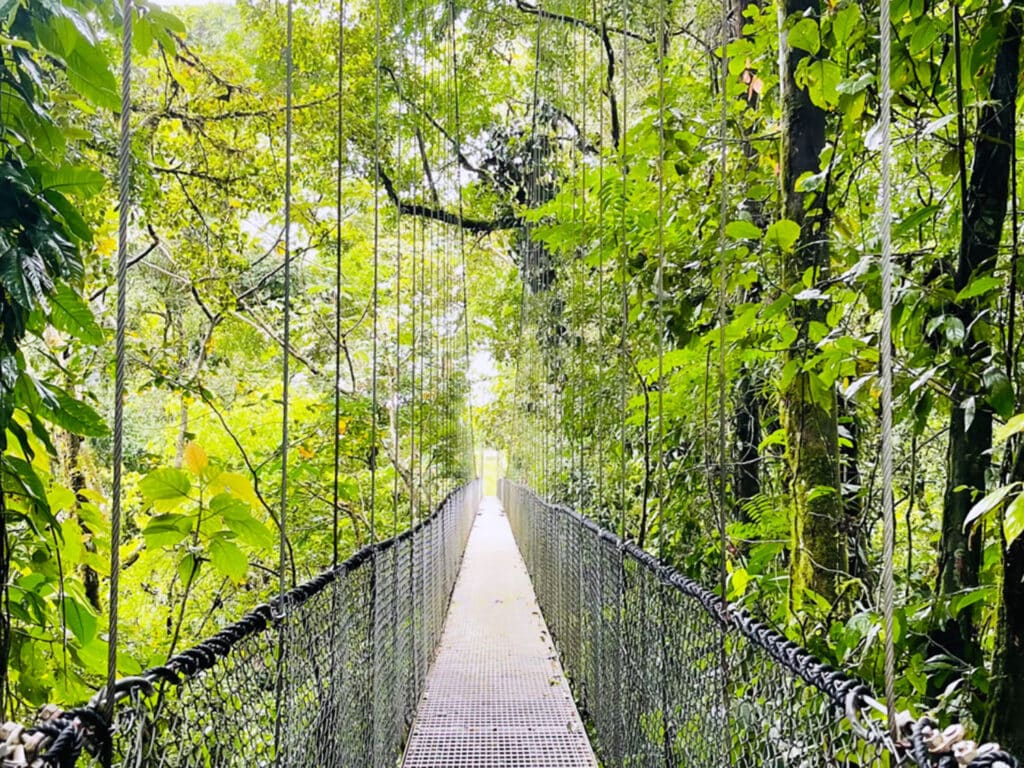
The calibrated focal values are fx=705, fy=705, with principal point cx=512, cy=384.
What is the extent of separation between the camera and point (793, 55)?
1.44 metres

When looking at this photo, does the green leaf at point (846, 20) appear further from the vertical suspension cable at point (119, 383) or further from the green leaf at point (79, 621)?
the green leaf at point (79, 621)

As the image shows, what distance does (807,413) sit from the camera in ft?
4.50

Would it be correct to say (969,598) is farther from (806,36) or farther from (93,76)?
(93,76)

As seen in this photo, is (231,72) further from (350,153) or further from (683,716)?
(683,716)

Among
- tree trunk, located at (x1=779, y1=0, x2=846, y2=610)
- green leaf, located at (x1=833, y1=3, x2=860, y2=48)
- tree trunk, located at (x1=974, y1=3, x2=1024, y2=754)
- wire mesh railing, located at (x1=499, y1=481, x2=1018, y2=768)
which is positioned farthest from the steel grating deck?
green leaf, located at (x1=833, y1=3, x2=860, y2=48)

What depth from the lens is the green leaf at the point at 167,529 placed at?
3.32ft

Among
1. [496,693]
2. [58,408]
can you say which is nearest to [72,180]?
[58,408]

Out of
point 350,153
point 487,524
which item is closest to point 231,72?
point 350,153

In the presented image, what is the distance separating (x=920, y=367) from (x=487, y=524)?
362 inches

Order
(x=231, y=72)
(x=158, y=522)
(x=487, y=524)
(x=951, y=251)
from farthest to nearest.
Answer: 1. (x=487, y=524)
2. (x=231, y=72)
3. (x=951, y=251)
4. (x=158, y=522)

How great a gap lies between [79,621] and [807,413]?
1.26 metres

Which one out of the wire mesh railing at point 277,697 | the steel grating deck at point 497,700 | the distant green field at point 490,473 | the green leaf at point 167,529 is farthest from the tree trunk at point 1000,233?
the distant green field at point 490,473

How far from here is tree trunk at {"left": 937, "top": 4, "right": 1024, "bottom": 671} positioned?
98 cm

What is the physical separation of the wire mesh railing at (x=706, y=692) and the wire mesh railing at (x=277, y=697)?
0.57 metres
